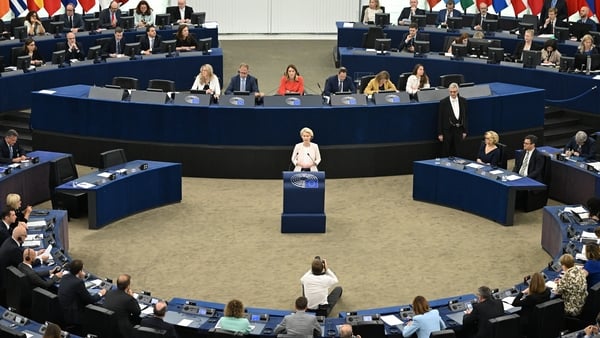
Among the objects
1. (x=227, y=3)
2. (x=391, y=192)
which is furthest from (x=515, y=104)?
(x=227, y=3)

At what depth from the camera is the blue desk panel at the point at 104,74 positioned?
2272cm

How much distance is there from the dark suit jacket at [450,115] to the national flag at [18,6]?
15.1 m

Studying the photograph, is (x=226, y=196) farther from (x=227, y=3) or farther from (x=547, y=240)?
(x=227, y=3)

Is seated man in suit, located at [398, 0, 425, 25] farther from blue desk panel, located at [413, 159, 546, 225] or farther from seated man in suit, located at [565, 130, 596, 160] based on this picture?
seated man in suit, located at [565, 130, 596, 160]

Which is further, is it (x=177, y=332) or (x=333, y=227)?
(x=333, y=227)

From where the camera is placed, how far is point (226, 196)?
63.9 ft

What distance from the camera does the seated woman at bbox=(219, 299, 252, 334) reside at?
483 inches

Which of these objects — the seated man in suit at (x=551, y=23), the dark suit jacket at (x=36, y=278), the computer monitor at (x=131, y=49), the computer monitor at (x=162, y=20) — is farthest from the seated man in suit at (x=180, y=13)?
the dark suit jacket at (x=36, y=278)

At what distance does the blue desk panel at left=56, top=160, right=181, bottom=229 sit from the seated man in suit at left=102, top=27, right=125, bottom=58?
7.08 m

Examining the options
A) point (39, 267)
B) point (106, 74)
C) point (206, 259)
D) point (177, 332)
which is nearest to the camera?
point (177, 332)

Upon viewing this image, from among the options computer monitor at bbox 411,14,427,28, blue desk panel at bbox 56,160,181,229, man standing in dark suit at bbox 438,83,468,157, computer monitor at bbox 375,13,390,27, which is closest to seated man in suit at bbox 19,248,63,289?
blue desk panel at bbox 56,160,181,229

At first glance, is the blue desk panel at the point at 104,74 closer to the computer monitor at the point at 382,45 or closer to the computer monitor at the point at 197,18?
the computer monitor at the point at 197,18

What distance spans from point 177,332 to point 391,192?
785 cm

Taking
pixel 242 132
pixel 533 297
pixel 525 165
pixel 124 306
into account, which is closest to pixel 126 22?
pixel 242 132
